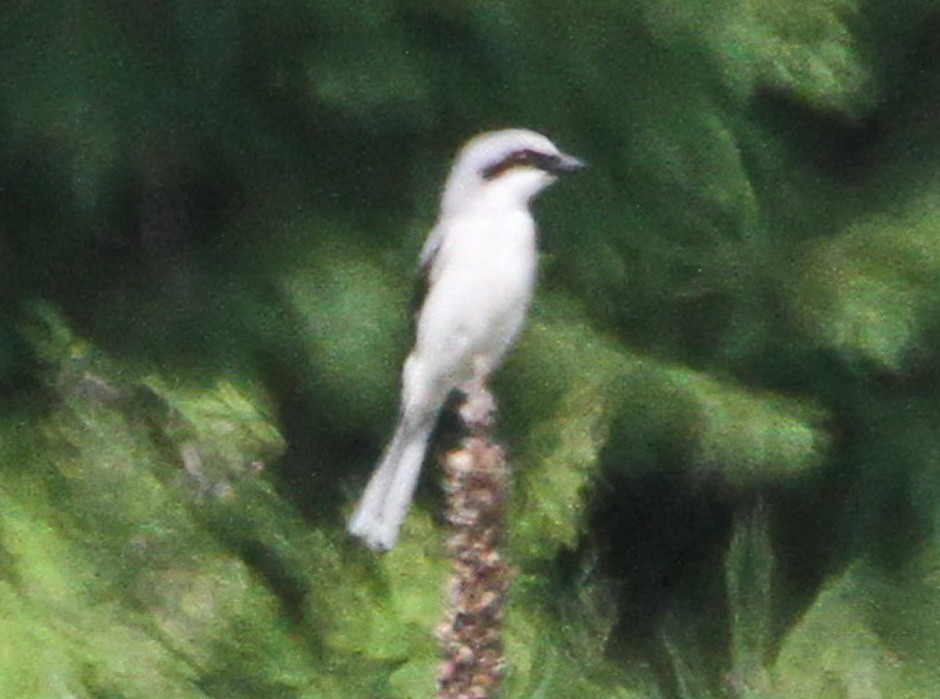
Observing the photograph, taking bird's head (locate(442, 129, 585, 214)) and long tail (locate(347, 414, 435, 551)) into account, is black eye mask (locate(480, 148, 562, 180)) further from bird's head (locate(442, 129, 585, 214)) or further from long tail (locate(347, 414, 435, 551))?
long tail (locate(347, 414, 435, 551))

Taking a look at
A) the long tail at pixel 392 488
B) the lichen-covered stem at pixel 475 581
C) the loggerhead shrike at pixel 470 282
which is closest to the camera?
the lichen-covered stem at pixel 475 581

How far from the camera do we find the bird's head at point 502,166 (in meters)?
2.84

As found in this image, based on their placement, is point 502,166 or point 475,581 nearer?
point 475,581

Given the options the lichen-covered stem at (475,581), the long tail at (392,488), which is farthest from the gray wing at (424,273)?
the lichen-covered stem at (475,581)

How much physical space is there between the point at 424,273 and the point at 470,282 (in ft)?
0.38

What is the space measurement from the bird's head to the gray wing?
0.05 meters

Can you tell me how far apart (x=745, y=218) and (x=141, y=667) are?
1.11 meters

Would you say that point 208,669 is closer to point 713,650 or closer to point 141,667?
point 141,667

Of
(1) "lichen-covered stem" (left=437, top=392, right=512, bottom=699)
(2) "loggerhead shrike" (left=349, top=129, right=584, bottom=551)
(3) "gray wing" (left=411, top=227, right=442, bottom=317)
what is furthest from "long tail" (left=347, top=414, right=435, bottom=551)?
(1) "lichen-covered stem" (left=437, top=392, right=512, bottom=699)

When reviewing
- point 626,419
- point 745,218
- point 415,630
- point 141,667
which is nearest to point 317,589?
point 415,630

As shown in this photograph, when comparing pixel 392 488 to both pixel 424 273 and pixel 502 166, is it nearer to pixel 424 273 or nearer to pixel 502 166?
pixel 424 273

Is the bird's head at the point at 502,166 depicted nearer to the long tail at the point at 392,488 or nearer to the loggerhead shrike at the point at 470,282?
the loggerhead shrike at the point at 470,282

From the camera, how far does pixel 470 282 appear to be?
117 inches

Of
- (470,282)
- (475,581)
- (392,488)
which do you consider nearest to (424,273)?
(470,282)
